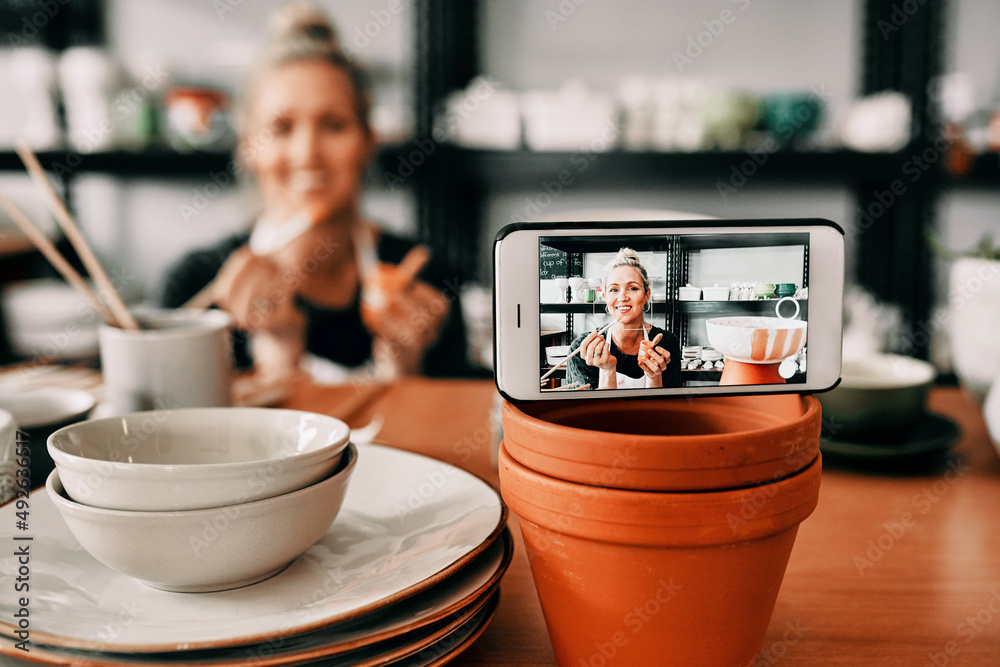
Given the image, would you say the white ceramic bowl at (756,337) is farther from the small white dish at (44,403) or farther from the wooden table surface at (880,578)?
the small white dish at (44,403)

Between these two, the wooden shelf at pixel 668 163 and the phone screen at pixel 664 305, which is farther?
the wooden shelf at pixel 668 163

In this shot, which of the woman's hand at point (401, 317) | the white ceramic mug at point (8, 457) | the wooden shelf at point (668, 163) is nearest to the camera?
the white ceramic mug at point (8, 457)

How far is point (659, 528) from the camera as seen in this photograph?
0.27 meters

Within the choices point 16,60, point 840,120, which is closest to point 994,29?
point 840,120

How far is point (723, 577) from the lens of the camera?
28 centimetres

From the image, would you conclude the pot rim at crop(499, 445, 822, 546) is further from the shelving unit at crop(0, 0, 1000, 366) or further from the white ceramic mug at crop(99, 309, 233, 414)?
the shelving unit at crop(0, 0, 1000, 366)

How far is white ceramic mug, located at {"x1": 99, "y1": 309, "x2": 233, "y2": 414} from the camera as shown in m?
0.59

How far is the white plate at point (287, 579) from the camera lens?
0.91 ft

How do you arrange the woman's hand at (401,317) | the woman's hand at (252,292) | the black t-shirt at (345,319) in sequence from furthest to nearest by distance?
1. the black t-shirt at (345,319)
2. the woman's hand at (401,317)
3. the woman's hand at (252,292)

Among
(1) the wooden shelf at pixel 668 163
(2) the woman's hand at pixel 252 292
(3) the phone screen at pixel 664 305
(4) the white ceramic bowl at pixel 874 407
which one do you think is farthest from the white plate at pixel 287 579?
(1) the wooden shelf at pixel 668 163

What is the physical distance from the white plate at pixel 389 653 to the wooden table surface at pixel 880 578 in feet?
0.08

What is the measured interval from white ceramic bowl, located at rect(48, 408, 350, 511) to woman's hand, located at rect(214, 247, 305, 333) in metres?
1.12


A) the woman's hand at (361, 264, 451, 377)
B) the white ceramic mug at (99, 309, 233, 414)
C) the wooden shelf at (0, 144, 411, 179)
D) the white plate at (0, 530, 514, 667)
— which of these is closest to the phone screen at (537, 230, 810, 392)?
the white plate at (0, 530, 514, 667)

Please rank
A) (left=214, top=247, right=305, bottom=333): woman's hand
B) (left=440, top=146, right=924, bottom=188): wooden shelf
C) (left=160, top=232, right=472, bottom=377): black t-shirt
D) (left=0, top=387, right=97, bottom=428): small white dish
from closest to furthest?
(left=0, top=387, right=97, bottom=428): small white dish, (left=214, top=247, right=305, bottom=333): woman's hand, (left=160, top=232, right=472, bottom=377): black t-shirt, (left=440, top=146, right=924, bottom=188): wooden shelf
